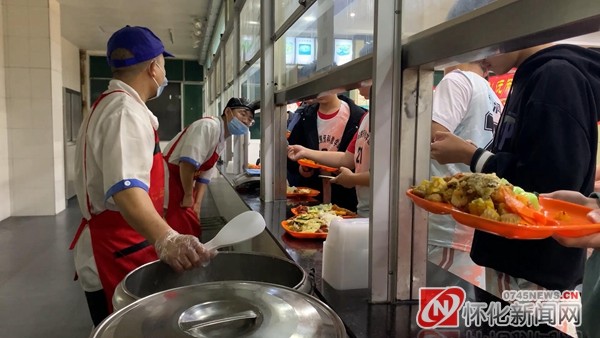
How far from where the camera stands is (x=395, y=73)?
1098 mm

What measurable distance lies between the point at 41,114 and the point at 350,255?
633 cm

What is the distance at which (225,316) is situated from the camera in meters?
0.79

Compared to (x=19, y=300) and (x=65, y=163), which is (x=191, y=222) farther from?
(x=65, y=163)

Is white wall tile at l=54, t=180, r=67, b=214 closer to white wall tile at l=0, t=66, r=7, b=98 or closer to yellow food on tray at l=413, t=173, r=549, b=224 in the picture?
white wall tile at l=0, t=66, r=7, b=98

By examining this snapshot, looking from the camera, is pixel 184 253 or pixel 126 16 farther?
pixel 126 16

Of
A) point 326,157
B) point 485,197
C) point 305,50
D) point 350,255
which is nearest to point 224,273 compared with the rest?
point 350,255

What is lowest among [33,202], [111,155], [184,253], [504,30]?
[33,202]

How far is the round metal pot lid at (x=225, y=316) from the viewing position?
0.73 metres

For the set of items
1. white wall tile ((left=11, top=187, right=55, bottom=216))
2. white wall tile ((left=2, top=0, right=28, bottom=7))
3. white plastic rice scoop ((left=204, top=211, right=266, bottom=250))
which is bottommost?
white wall tile ((left=11, top=187, right=55, bottom=216))

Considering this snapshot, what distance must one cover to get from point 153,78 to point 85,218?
2.05 ft

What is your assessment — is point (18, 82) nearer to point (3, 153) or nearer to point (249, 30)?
point (3, 153)

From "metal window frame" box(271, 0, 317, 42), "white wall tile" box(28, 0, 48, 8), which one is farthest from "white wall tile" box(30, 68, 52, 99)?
"metal window frame" box(271, 0, 317, 42)

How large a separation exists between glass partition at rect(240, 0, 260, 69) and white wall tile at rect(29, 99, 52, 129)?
10.9 ft

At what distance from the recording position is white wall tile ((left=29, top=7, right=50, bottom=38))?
6.01 metres
